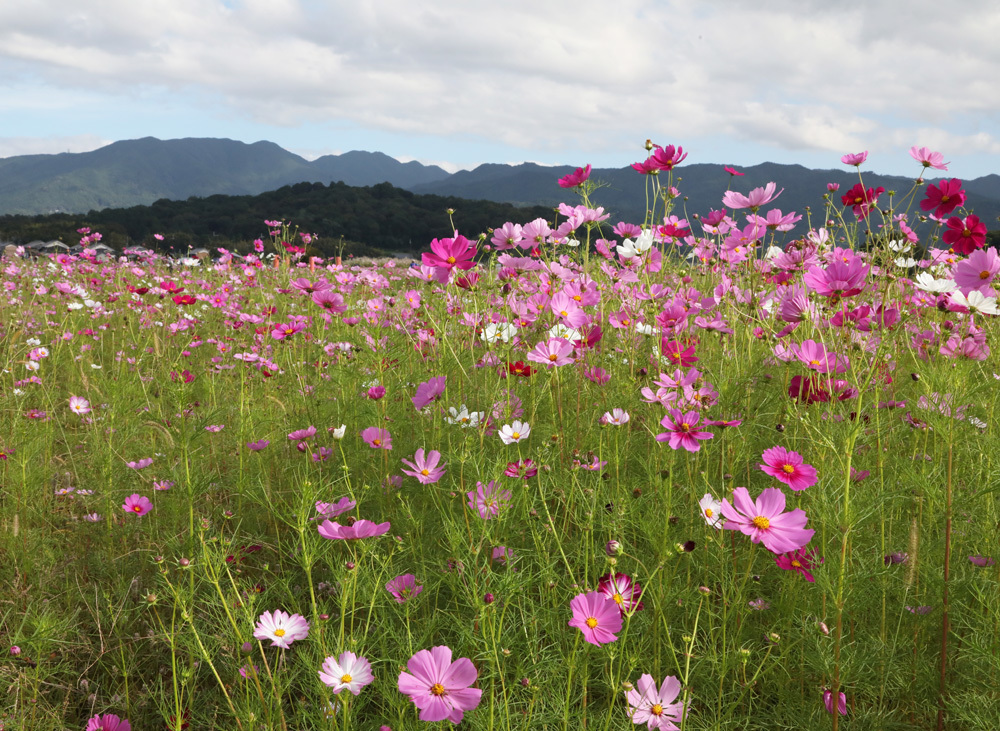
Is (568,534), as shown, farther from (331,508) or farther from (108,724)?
(108,724)

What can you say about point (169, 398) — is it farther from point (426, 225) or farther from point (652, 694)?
point (426, 225)

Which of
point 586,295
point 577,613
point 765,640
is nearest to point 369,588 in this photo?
point 577,613

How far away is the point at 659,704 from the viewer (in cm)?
109

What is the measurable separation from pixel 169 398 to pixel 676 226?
8.26 ft

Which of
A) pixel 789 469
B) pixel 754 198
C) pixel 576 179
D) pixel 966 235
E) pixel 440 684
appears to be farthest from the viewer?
pixel 576 179

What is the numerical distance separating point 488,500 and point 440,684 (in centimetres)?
40

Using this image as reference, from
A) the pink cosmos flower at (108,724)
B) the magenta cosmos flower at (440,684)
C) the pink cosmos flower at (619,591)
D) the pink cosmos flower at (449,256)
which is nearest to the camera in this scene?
the magenta cosmos flower at (440,684)

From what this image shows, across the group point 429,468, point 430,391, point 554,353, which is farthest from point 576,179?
point 429,468

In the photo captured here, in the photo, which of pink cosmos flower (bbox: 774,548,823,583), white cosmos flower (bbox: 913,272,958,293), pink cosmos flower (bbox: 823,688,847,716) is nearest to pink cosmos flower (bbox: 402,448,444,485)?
pink cosmos flower (bbox: 774,548,823,583)

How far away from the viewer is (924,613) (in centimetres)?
133

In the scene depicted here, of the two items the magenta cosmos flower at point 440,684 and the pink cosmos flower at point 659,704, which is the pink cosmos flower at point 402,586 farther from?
the pink cosmos flower at point 659,704

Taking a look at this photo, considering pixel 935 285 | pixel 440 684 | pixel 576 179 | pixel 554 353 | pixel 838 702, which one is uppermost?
pixel 576 179

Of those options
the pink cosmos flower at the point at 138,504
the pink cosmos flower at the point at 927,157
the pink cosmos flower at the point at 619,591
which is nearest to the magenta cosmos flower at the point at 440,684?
the pink cosmos flower at the point at 619,591

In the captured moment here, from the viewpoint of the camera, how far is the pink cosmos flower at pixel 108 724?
119cm
